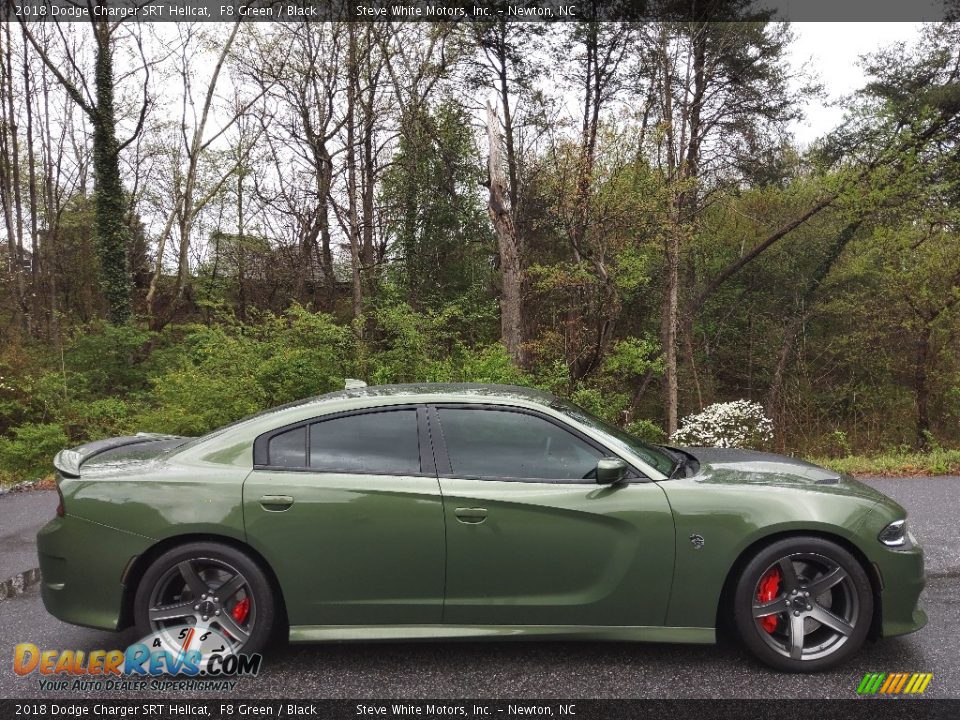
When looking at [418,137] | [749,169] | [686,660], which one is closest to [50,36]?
[418,137]

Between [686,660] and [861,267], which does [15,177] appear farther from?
[861,267]

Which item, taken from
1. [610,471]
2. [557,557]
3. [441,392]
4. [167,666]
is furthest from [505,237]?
[167,666]

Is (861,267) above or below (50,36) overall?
below

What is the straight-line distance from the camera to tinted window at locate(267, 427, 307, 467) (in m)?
3.25

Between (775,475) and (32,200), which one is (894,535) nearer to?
(775,475)

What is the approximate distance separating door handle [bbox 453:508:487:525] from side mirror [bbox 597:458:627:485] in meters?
0.59

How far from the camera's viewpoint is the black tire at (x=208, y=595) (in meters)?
3.10

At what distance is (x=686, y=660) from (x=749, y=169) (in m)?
18.6

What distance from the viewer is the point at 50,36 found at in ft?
63.3

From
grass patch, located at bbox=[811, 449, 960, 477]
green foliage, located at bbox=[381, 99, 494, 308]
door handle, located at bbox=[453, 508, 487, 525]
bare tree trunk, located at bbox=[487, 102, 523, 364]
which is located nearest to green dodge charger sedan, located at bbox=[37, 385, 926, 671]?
door handle, located at bbox=[453, 508, 487, 525]

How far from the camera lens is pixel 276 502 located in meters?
3.11

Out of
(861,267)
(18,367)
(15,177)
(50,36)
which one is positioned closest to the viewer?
(18,367)

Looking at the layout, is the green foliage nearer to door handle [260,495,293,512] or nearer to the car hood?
the car hood

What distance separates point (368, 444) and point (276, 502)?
527mm
